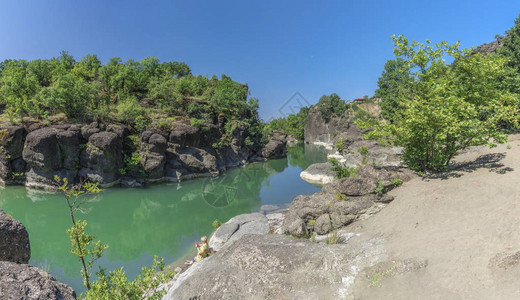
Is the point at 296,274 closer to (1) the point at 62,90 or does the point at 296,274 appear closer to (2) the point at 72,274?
(2) the point at 72,274

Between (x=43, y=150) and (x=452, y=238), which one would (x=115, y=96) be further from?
(x=452, y=238)

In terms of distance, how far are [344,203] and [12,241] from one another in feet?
36.3

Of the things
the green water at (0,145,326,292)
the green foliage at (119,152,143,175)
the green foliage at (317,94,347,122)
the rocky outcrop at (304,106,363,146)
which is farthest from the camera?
the green foliage at (317,94,347,122)

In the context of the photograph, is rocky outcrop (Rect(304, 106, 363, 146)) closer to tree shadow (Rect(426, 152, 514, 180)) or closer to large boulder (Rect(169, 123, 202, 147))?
large boulder (Rect(169, 123, 202, 147))

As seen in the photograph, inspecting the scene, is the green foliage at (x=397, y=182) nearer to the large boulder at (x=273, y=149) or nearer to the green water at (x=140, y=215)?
the green water at (x=140, y=215)

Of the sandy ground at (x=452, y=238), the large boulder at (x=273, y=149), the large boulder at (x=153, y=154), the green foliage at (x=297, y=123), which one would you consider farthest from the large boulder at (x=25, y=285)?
the green foliage at (x=297, y=123)

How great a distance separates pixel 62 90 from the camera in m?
29.2

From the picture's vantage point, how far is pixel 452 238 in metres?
7.14

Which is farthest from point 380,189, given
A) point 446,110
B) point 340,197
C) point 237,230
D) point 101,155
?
point 101,155

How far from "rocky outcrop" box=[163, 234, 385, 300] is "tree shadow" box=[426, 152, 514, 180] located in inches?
249

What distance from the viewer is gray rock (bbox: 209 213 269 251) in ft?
44.2

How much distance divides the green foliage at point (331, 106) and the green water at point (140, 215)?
54.7 metres

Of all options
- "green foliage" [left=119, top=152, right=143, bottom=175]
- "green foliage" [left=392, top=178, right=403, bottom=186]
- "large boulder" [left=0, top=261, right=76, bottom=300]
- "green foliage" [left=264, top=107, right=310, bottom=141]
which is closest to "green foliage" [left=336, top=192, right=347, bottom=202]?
"green foliage" [left=392, top=178, right=403, bottom=186]

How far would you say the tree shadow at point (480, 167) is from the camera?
37.3 ft
